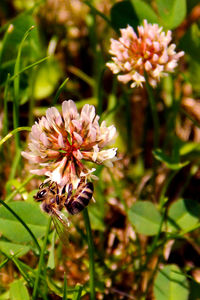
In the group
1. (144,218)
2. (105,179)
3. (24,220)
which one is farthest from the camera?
(105,179)

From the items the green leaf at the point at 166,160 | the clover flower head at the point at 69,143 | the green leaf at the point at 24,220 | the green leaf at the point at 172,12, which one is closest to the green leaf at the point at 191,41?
the green leaf at the point at 172,12

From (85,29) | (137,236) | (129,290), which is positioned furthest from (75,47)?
(129,290)

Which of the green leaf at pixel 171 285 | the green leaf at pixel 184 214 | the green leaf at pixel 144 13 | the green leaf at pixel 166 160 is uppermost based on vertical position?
the green leaf at pixel 144 13

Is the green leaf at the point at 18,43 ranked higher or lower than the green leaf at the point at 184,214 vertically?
higher

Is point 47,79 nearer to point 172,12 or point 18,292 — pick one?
point 172,12

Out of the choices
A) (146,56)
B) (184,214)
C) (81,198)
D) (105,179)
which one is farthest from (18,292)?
(146,56)

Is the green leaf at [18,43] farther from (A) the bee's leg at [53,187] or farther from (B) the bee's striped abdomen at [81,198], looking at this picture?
(B) the bee's striped abdomen at [81,198]
